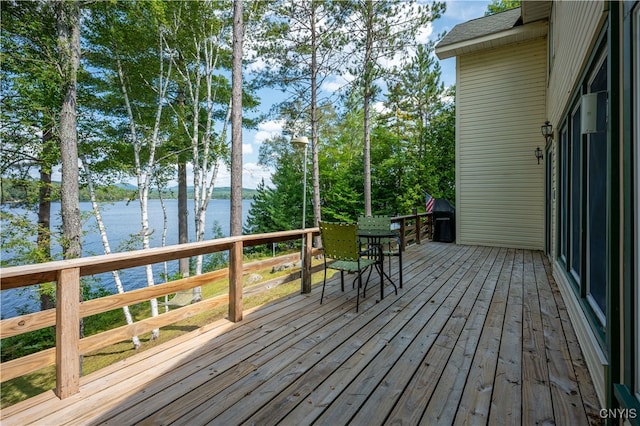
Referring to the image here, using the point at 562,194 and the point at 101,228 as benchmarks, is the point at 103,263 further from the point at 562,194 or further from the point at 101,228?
the point at 101,228

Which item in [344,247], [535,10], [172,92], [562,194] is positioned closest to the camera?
[344,247]

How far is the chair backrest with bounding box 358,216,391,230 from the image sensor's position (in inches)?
189

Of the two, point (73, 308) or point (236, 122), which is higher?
point (236, 122)

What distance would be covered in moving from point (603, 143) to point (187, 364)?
3.33 meters

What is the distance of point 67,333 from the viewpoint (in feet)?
6.11

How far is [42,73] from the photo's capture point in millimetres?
6137

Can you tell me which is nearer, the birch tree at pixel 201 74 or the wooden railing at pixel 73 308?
the wooden railing at pixel 73 308

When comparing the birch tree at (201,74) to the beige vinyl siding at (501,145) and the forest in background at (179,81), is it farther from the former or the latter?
the beige vinyl siding at (501,145)

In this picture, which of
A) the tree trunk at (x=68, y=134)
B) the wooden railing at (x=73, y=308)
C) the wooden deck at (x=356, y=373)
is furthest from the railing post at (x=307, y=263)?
the tree trunk at (x=68, y=134)

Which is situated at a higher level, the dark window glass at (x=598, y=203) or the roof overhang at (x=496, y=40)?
the roof overhang at (x=496, y=40)

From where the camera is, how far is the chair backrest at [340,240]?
3.34 meters

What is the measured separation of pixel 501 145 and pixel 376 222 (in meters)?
4.71

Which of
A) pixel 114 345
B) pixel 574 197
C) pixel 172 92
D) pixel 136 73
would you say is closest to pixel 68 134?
pixel 136 73

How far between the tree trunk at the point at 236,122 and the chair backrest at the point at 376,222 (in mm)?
2766
